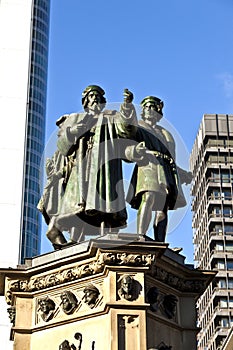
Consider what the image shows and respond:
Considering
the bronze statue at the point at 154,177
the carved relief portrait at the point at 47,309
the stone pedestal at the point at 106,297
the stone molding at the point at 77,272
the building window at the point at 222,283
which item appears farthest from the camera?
the building window at the point at 222,283

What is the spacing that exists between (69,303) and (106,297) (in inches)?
24.7

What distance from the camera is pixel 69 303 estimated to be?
37.4ft

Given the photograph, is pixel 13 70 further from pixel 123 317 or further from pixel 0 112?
pixel 123 317

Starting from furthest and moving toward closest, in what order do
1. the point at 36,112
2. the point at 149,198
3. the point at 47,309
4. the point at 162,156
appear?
the point at 36,112
the point at 162,156
the point at 149,198
the point at 47,309

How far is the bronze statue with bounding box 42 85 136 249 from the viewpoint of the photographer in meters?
12.2

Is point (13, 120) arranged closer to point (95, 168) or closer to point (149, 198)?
point (95, 168)

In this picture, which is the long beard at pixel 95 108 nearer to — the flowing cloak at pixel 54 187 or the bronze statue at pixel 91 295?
the flowing cloak at pixel 54 187

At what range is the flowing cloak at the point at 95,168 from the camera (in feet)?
40.1

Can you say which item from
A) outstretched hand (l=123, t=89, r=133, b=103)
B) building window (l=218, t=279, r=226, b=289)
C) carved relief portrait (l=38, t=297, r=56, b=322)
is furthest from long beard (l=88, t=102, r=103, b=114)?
building window (l=218, t=279, r=226, b=289)

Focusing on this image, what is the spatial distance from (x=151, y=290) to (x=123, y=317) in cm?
73

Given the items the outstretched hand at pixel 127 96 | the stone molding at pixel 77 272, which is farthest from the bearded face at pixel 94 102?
the stone molding at pixel 77 272

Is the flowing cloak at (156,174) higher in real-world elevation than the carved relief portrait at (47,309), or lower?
higher

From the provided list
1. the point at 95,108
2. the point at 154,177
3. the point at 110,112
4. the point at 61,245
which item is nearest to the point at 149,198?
the point at 154,177

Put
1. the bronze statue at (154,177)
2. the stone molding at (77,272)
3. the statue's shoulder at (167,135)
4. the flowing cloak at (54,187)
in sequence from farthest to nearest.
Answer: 1. the statue's shoulder at (167,135)
2. the flowing cloak at (54,187)
3. the bronze statue at (154,177)
4. the stone molding at (77,272)
